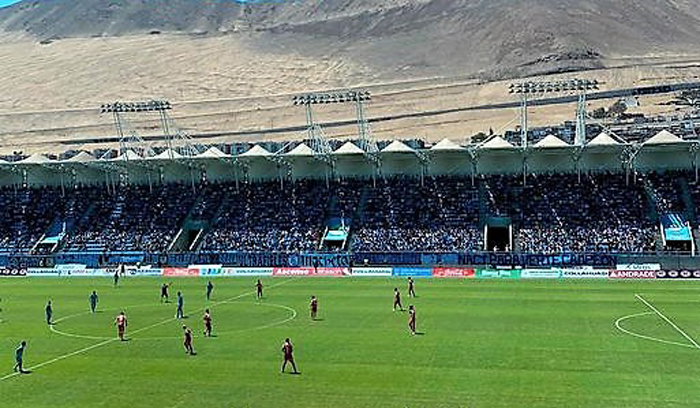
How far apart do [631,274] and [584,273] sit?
3.25 metres

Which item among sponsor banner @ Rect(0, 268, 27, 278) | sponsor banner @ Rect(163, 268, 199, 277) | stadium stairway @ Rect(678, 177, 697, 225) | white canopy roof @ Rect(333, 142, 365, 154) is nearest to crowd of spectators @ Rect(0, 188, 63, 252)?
sponsor banner @ Rect(0, 268, 27, 278)

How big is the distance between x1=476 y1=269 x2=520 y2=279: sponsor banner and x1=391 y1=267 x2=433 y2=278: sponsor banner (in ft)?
12.4

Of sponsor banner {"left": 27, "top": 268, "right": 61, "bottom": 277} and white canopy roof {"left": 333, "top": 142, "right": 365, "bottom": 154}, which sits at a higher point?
white canopy roof {"left": 333, "top": 142, "right": 365, "bottom": 154}

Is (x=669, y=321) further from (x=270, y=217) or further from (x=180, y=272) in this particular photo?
(x=270, y=217)

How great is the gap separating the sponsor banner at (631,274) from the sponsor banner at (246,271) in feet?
86.4

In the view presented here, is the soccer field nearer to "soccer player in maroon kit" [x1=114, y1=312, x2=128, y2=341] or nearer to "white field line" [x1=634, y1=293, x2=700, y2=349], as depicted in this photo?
"white field line" [x1=634, y1=293, x2=700, y2=349]

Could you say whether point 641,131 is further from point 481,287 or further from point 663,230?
point 481,287

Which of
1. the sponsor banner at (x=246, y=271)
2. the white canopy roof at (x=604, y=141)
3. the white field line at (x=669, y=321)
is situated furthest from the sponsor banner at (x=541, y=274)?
the sponsor banner at (x=246, y=271)

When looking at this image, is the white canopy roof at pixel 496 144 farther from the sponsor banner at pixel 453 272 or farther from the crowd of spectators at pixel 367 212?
the sponsor banner at pixel 453 272

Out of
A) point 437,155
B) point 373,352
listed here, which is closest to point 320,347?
point 373,352

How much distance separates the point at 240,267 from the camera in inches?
2687

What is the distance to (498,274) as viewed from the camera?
60.1m

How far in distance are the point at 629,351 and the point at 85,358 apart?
70.6ft

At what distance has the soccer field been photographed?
25703 mm
